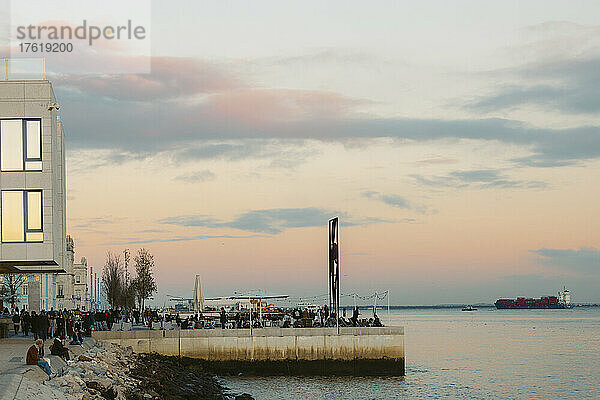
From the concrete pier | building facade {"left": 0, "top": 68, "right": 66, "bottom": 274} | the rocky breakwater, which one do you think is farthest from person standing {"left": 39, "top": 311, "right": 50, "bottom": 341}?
the concrete pier

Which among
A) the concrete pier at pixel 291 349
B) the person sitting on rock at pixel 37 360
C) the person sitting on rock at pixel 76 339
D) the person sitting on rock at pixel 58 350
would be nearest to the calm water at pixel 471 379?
the concrete pier at pixel 291 349

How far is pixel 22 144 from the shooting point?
1668 inches

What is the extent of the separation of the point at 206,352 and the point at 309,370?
19.4 ft

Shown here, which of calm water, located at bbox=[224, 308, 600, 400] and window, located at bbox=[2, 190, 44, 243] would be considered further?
calm water, located at bbox=[224, 308, 600, 400]

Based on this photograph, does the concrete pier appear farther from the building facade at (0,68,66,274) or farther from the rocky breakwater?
the building facade at (0,68,66,274)

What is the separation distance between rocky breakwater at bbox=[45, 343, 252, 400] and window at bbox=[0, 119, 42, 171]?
955 centimetres

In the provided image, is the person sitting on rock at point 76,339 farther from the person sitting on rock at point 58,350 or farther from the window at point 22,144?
the window at point 22,144

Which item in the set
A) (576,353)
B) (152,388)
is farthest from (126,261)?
(152,388)

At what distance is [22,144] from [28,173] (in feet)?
4.74

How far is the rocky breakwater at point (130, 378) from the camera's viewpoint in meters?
29.3

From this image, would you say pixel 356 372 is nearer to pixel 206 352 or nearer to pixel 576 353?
pixel 206 352

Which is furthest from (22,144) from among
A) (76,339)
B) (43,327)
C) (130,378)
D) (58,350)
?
(130,378)

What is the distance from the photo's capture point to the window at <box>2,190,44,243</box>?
41469 millimetres

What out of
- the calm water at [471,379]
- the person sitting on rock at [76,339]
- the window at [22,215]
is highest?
the window at [22,215]
